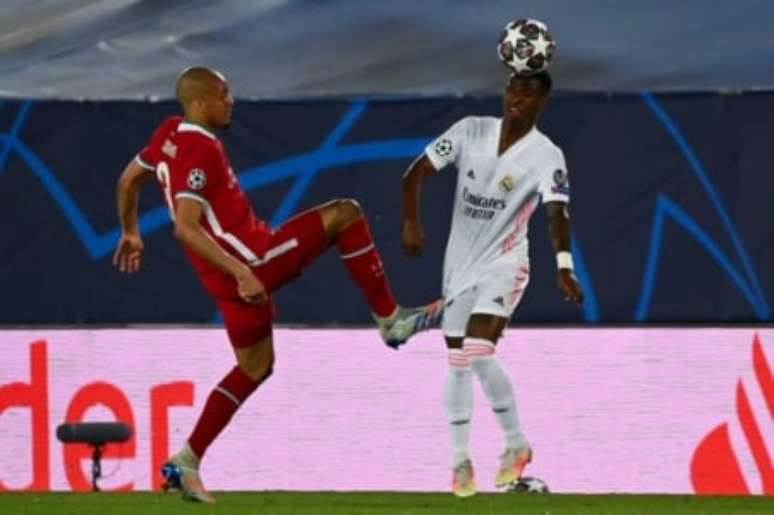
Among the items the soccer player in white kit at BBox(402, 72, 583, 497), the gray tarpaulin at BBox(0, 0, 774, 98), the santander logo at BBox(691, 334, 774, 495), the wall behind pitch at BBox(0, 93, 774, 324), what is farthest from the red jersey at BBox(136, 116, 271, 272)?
the santander logo at BBox(691, 334, 774, 495)

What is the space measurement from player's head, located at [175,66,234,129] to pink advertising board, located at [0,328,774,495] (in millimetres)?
3369

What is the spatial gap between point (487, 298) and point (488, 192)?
1.56 feet

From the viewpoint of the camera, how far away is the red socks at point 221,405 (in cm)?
1312

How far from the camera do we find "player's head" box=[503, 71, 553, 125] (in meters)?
13.3

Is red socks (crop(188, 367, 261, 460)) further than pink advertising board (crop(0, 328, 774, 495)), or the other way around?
pink advertising board (crop(0, 328, 774, 495))

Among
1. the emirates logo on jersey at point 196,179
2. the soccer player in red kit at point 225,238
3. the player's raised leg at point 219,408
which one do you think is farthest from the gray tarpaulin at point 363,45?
the emirates logo on jersey at point 196,179

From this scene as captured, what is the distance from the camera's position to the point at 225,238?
13.0 meters

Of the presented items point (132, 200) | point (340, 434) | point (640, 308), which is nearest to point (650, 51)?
point (640, 308)

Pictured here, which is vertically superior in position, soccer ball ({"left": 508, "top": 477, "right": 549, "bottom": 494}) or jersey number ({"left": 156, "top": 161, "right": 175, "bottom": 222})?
jersey number ({"left": 156, "top": 161, "right": 175, "bottom": 222})

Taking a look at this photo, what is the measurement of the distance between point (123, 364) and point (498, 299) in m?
3.45

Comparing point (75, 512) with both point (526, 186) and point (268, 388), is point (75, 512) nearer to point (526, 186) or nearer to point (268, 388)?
point (526, 186)

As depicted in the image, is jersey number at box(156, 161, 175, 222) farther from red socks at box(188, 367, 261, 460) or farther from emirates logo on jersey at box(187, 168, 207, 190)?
red socks at box(188, 367, 261, 460)

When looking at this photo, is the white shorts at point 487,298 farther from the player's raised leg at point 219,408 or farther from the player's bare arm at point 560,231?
the player's raised leg at point 219,408

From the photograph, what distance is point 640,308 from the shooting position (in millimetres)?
16344
